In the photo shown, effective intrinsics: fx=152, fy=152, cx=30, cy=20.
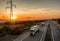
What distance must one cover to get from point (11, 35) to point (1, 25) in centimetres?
120

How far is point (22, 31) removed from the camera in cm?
1432

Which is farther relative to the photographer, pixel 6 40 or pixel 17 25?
pixel 17 25

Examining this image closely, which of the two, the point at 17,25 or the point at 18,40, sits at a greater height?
the point at 17,25

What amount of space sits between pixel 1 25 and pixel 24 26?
6.63ft

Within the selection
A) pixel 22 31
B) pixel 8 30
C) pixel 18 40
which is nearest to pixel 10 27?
pixel 8 30

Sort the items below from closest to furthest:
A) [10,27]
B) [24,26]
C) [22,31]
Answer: [10,27] < [24,26] < [22,31]

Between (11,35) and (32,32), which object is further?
(32,32)

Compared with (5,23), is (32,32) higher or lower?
lower

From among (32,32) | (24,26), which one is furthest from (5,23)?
(32,32)

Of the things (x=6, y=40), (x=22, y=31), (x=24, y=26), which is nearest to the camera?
(x=6, y=40)

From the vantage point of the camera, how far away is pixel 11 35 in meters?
12.2

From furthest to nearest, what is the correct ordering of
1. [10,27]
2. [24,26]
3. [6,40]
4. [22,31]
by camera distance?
[22,31] < [24,26] < [10,27] < [6,40]

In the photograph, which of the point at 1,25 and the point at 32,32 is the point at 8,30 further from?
the point at 32,32

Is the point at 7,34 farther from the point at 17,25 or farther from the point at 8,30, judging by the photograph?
the point at 17,25
